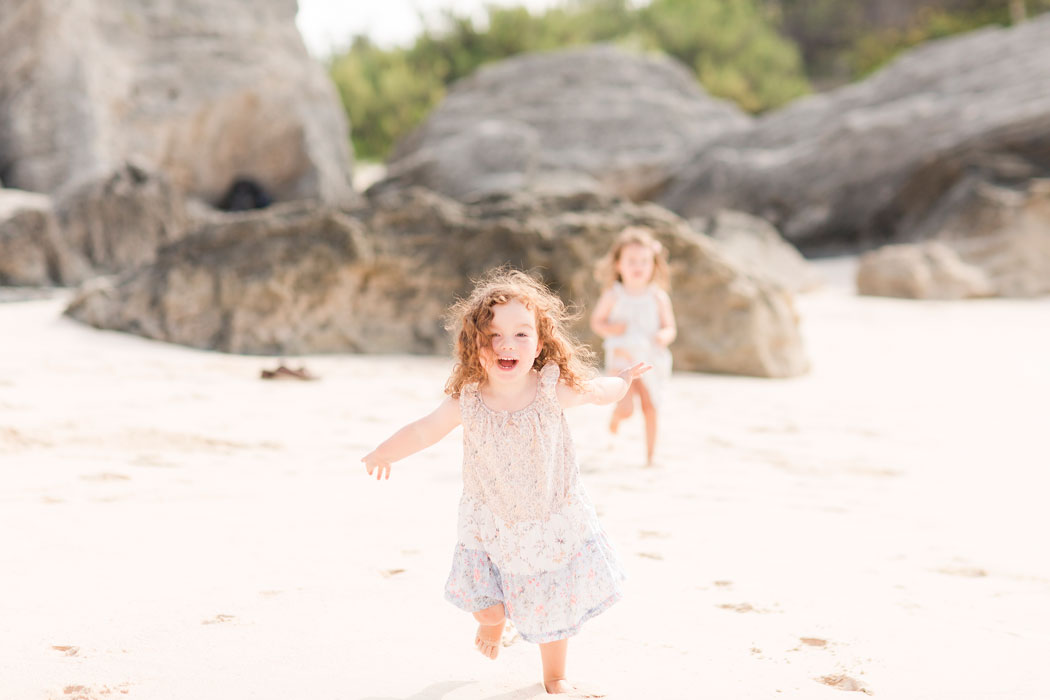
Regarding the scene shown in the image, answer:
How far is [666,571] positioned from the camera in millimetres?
2896

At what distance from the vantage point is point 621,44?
26172mm

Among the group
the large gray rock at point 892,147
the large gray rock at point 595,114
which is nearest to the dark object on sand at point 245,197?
the large gray rock at point 595,114

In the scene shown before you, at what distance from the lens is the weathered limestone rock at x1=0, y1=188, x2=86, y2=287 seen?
7.95 m

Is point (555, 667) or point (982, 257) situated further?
point (982, 257)

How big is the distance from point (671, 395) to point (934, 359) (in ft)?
8.07

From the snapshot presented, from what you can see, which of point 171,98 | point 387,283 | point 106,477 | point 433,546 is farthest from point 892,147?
point 106,477

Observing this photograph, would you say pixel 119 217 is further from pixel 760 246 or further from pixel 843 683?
pixel 843 683

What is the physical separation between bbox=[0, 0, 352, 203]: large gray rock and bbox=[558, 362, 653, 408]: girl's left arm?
8.01 m

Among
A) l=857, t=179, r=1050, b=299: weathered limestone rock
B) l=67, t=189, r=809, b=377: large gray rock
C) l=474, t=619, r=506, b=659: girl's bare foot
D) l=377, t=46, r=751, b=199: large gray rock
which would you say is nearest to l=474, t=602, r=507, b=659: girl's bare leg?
l=474, t=619, r=506, b=659: girl's bare foot

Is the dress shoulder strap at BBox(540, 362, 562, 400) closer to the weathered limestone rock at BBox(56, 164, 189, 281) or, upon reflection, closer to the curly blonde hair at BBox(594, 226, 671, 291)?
the curly blonde hair at BBox(594, 226, 671, 291)

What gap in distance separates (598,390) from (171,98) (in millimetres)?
11742

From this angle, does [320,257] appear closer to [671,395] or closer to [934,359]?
[671,395]

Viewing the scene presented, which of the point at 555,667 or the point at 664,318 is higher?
the point at 664,318

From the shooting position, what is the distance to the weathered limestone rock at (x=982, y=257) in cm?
1053
